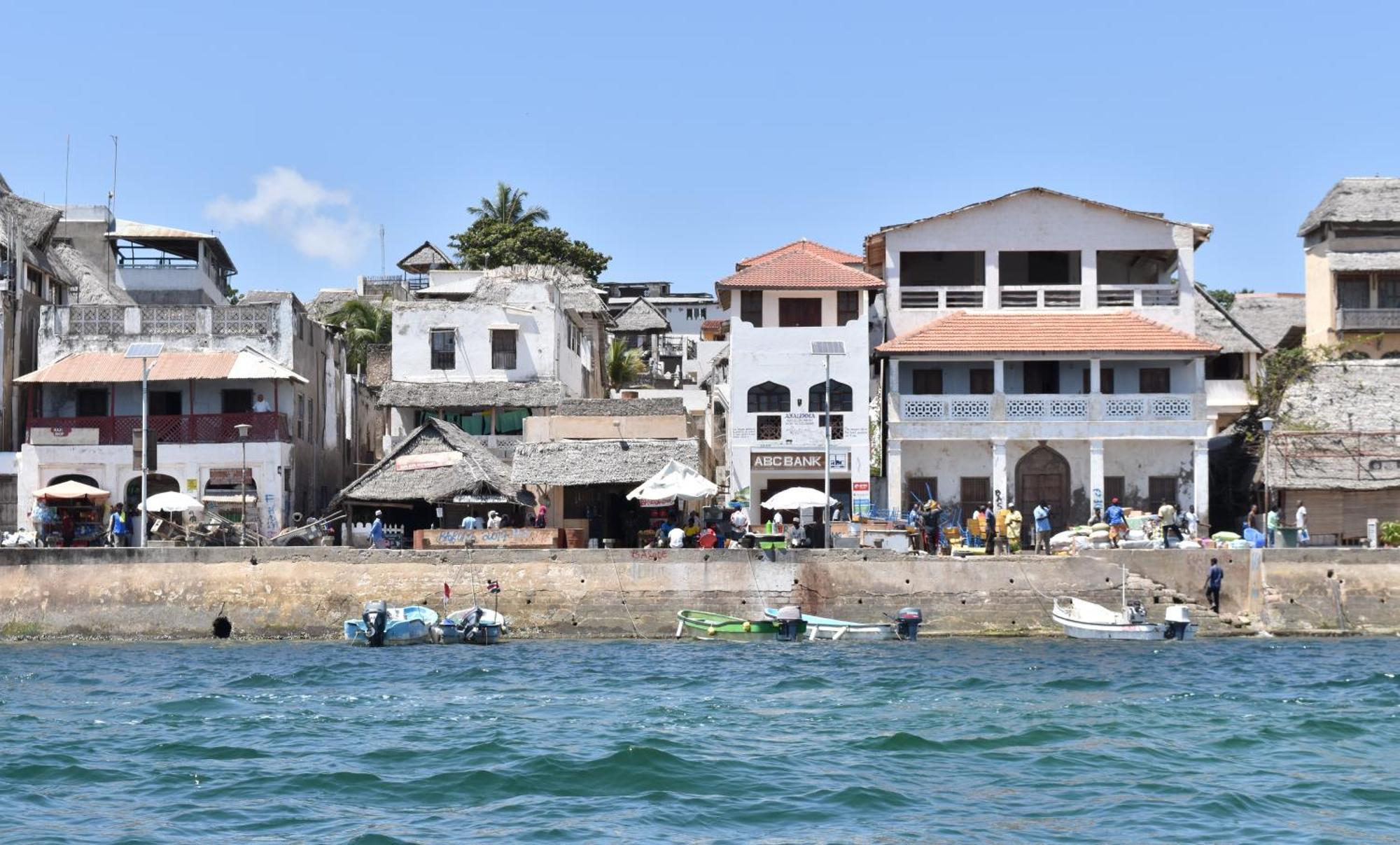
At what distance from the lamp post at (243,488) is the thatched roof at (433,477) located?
8.46 ft

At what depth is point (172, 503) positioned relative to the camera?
44.2 metres

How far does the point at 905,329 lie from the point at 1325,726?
24763 millimetres

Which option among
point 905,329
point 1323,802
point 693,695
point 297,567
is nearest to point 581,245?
point 905,329

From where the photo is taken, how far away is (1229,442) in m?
52.9

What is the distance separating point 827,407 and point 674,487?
4716mm

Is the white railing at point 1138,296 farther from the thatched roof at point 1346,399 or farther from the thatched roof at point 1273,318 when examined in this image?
the thatched roof at point 1273,318

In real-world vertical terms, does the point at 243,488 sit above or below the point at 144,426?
below

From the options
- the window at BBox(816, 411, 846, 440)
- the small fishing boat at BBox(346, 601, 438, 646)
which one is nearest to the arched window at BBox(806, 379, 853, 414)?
the window at BBox(816, 411, 846, 440)

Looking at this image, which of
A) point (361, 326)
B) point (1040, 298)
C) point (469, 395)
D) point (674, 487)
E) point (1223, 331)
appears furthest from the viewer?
point (361, 326)

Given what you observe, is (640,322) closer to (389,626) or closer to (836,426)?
(836,426)

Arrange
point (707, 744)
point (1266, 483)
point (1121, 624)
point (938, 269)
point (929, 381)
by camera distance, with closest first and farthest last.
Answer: point (707, 744)
point (1121, 624)
point (1266, 483)
point (929, 381)
point (938, 269)

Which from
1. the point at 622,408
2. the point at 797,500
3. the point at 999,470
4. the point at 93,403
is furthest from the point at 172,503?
the point at 999,470

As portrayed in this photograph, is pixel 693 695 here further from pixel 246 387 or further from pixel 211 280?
pixel 211 280

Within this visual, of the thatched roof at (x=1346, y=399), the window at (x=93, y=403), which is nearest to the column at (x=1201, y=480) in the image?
the thatched roof at (x=1346, y=399)
